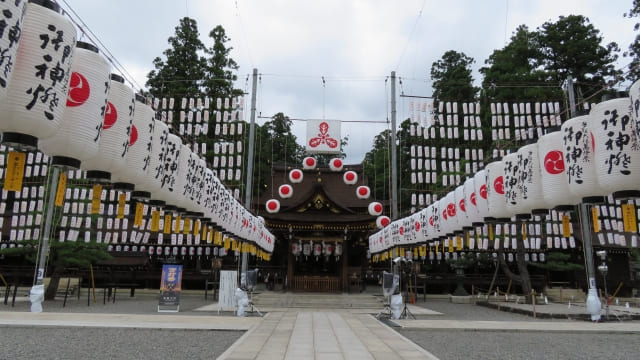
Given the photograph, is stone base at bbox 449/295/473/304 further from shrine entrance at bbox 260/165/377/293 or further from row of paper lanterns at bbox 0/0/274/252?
row of paper lanterns at bbox 0/0/274/252

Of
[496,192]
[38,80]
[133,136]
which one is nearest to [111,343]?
[133,136]

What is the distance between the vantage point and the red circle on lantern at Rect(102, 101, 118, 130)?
540cm

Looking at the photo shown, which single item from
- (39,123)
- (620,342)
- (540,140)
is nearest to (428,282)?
(620,342)

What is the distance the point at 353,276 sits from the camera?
2503 centimetres

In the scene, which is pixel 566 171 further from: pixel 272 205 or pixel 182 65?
pixel 182 65

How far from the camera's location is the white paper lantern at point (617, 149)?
18.4 ft

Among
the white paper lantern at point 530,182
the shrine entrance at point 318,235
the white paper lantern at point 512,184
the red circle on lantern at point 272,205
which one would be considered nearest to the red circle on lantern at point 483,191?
the white paper lantern at point 512,184

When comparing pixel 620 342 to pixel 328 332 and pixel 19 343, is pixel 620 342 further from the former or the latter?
pixel 19 343

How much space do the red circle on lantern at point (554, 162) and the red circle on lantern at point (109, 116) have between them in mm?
7218

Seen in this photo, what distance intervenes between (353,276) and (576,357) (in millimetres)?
17534

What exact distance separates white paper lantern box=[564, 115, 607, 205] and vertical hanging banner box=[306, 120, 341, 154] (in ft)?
50.5

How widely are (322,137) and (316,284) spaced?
8778 mm

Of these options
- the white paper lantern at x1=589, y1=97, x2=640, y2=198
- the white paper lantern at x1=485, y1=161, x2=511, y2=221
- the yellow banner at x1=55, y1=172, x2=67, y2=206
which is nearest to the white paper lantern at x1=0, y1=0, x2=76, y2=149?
the yellow banner at x1=55, y1=172, x2=67, y2=206

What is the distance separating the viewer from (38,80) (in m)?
3.89
